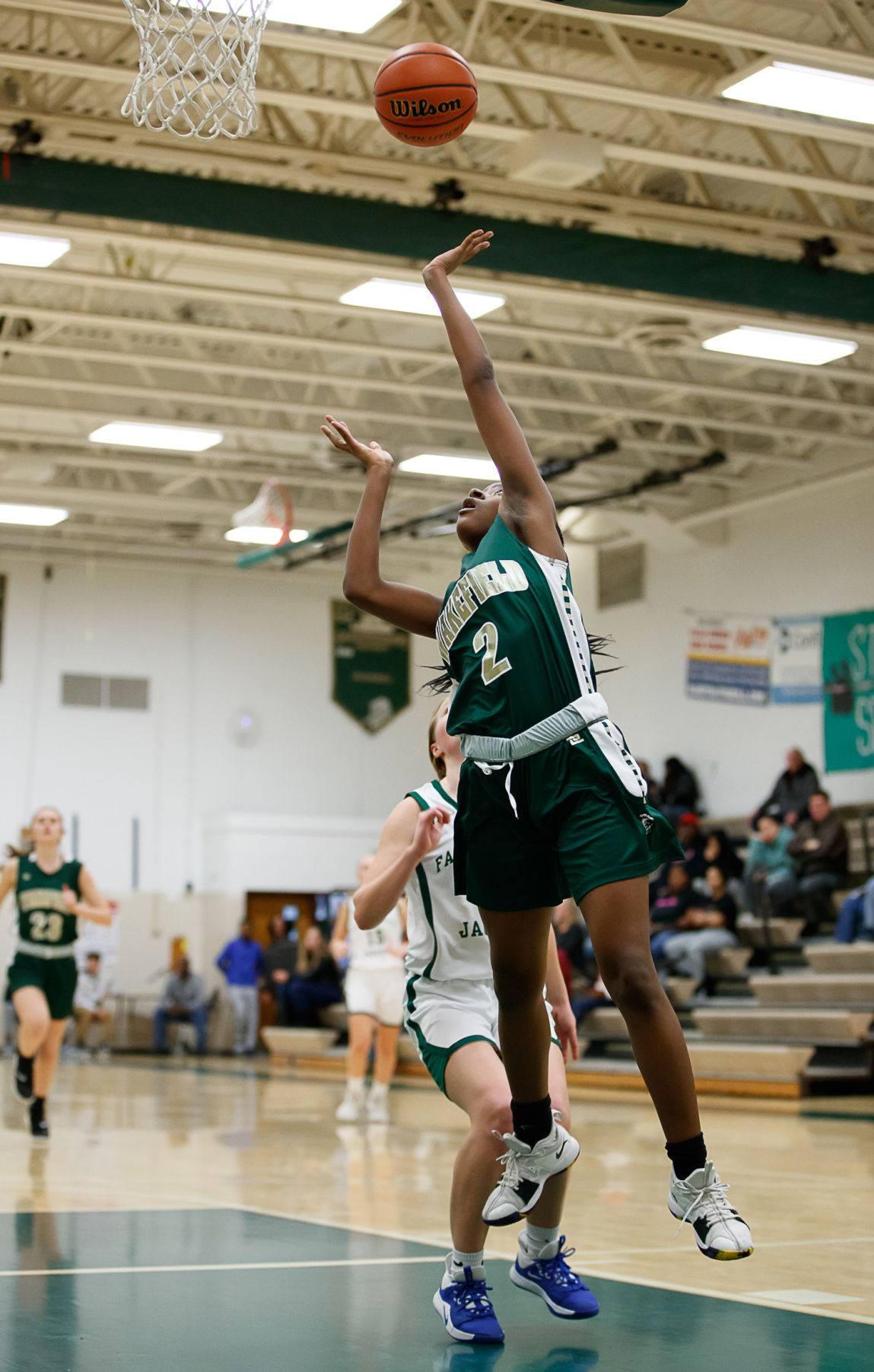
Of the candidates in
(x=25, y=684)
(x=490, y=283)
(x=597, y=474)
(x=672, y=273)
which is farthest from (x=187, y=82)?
(x=25, y=684)

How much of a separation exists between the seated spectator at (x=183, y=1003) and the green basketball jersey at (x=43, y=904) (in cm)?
1402

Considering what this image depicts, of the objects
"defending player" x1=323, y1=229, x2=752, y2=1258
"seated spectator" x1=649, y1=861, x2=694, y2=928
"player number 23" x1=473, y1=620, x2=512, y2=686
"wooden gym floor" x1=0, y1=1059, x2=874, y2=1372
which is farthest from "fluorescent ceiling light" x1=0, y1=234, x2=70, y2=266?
"player number 23" x1=473, y1=620, x2=512, y2=686

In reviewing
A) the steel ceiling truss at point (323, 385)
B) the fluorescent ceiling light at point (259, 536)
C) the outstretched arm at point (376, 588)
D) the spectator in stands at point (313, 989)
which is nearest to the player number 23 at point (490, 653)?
the outstretched arm at point (376, 588)

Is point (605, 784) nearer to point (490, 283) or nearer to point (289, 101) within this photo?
point (289, 101)

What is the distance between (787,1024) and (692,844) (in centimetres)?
471

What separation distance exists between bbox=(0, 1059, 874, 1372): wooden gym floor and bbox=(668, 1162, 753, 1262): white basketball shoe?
0.48m

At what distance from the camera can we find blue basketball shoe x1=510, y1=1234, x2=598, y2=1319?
3.94 meters

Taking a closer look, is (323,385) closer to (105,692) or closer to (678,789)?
(678,789)

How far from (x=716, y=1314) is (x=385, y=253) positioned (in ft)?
31.6

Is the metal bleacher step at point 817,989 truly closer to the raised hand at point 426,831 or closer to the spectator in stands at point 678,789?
the spectator in stands at point 678,789

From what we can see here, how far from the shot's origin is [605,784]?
340 cm

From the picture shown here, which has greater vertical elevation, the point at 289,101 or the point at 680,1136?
the point at 289,101

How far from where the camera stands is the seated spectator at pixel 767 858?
17469 millimetres

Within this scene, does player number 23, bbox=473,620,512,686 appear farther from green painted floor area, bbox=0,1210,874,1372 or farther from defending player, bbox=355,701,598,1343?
green painted floor area, bbox=0,1210,874,1372
